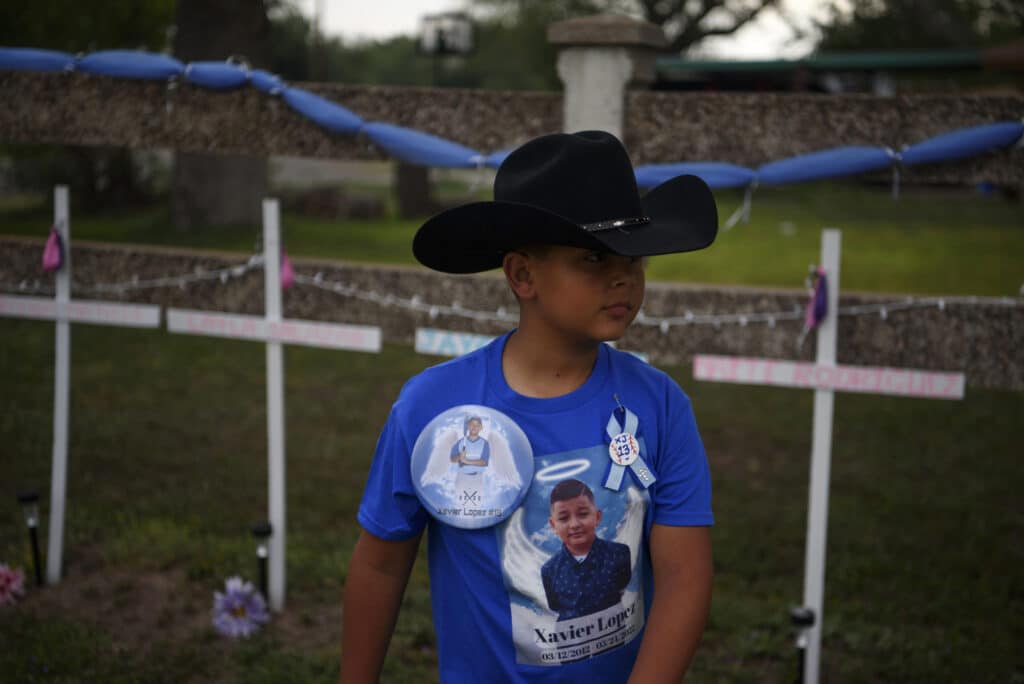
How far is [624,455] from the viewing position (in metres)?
2.08

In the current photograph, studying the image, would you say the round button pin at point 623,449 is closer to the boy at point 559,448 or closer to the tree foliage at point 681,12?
the boy at point 559,448

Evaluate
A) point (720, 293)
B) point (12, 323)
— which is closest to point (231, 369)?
point (12, 323)

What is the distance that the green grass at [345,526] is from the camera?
4.10 meters

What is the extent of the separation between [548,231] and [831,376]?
6.53ft

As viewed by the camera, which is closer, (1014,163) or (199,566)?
(1014,163)

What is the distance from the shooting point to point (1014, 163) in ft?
11.7

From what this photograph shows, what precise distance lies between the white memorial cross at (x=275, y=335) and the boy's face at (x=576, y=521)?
2.14m

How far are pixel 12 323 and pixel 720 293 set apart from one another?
26.2 ft

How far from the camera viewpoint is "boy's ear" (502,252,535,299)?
2129 millimetres

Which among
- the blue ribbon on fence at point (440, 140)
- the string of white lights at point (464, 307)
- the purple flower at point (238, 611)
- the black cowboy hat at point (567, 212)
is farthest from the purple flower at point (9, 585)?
the black cowboy hat at point (567, 212)

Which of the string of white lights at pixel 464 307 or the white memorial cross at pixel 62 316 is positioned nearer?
the string of white lights at pixel 464 307

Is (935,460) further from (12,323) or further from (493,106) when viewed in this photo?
(12,323)

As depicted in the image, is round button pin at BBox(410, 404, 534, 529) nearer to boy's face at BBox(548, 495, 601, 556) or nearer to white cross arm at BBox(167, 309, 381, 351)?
boy's face at BBox(548, 495, 601, 556)

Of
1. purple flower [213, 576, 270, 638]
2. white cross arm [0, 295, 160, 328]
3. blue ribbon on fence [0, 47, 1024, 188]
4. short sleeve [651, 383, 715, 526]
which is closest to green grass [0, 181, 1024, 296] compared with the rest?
white cross arm [0, 295, 160, 328]
